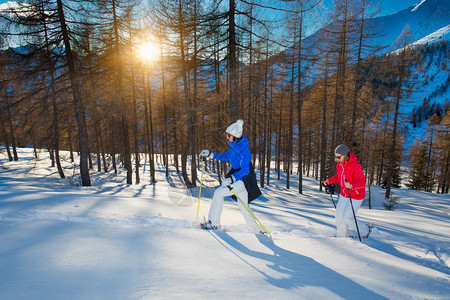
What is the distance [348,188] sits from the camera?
3.80 metres

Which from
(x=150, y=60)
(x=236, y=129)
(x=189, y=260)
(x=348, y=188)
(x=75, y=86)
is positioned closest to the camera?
(x=189, y=260)

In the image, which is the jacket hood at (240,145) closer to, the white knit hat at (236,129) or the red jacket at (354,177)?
the white knit hat at (236,129)

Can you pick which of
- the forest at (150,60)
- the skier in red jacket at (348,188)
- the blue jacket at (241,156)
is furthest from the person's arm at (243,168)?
the forest at (150,60)

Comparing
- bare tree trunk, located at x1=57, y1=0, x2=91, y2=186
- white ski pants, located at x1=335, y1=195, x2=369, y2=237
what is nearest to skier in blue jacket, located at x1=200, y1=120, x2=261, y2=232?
white ski pants, located at x1=335, y1=195, x2=369, y2=237

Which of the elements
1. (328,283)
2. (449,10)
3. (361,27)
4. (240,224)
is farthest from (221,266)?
(449,10)

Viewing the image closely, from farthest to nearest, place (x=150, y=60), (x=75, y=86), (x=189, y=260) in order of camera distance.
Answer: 1. (x=150, y=60)
2. (x=75, y=86)
3. (x=189, y=260)

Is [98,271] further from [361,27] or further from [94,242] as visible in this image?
[361,27]

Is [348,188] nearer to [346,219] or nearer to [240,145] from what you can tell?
[346,219]

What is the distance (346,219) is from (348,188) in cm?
→ 64

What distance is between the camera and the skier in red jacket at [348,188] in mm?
3764

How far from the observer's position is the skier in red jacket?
3.76 meters

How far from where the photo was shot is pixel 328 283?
202cm

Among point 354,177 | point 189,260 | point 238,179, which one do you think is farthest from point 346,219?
point 189,260

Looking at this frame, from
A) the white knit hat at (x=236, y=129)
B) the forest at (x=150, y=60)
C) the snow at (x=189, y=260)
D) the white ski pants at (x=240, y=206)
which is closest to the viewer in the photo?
Result: the snow at (x=189, y=260)
